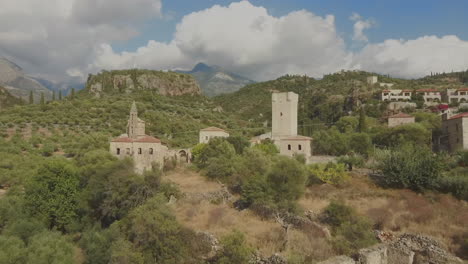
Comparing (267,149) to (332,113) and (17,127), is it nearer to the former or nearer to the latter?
(17,127)

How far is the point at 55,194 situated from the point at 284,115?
2570cm

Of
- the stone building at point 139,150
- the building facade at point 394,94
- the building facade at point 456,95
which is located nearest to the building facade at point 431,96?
the building facade at point 456,95

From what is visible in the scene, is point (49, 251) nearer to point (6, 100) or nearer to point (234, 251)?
point (234, 251)

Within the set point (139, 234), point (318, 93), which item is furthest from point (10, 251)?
point (318, 93)

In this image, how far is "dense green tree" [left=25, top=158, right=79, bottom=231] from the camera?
20703 millimetres

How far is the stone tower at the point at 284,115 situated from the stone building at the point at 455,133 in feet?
51.7

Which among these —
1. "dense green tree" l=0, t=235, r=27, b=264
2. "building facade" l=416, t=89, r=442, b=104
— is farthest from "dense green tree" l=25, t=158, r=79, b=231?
"building facade" l=416, t=89, r=442, b=104

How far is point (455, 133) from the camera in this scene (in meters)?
31.2

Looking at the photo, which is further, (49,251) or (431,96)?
(431,96)

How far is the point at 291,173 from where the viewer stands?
18922mm

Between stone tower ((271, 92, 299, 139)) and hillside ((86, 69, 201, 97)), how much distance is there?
57.7 m

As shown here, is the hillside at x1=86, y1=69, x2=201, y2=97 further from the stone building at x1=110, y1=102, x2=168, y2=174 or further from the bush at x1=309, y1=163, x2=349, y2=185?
the bush at x1=309, y1=163, x2=349, y2=185

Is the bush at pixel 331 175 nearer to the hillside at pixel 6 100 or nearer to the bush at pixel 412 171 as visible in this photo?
the bush at pixel 412 171

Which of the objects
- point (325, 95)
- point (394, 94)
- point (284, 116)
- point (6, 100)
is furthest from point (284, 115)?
point (6, 100)
